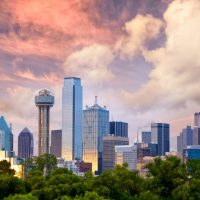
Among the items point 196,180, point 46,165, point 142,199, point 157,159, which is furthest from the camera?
point 46,165

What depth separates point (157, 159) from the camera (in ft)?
174

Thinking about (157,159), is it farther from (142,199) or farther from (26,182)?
(26,182)

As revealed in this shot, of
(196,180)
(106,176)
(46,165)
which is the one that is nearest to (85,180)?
(106,176)

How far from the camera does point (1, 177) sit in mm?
49250

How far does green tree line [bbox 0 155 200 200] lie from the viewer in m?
46.6

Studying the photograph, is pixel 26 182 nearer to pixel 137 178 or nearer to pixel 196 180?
pixel 137 178

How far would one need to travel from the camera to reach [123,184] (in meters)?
51.6

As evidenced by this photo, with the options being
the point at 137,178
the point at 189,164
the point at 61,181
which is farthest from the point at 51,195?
the point at 189,164

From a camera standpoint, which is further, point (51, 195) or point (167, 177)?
point (167, 177)

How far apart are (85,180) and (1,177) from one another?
7.66m

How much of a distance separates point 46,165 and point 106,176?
4774 cm

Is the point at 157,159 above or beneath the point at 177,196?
above

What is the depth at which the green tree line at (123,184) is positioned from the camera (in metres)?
46.6

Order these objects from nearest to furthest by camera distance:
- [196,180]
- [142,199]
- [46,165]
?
[142,199]
[196,180]
[46,165]
